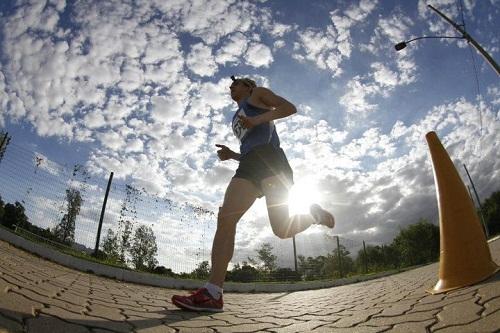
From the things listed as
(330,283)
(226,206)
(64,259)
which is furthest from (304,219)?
(330,283)

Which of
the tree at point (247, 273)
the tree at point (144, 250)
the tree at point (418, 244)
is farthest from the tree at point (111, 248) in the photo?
the tree at point (418, 244)

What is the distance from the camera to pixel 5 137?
8.22 m

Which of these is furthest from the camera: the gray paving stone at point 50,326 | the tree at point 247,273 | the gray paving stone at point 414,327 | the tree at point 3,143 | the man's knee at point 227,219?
the tree at point 247,273

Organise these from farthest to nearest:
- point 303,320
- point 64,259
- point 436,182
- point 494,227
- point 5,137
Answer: point 494,227 < point 5,137 < point 64,259 < point 436,182 < point 303,320

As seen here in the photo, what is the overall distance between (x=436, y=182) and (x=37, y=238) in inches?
376

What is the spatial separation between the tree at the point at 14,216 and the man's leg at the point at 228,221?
25.0 ft

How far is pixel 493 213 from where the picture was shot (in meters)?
51.2

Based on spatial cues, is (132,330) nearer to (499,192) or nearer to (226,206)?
(226,206)

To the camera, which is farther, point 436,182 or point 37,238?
point 37,238

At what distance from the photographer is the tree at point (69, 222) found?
8.51m

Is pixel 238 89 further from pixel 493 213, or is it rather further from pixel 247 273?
pixel 493 213

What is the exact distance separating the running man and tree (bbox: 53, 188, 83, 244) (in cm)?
719

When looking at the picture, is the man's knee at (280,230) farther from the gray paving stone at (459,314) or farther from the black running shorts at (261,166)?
the gray paving stone at (459,314)

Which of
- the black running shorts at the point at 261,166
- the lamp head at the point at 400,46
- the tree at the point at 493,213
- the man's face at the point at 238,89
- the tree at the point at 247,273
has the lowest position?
the tree at the point at 247,273
